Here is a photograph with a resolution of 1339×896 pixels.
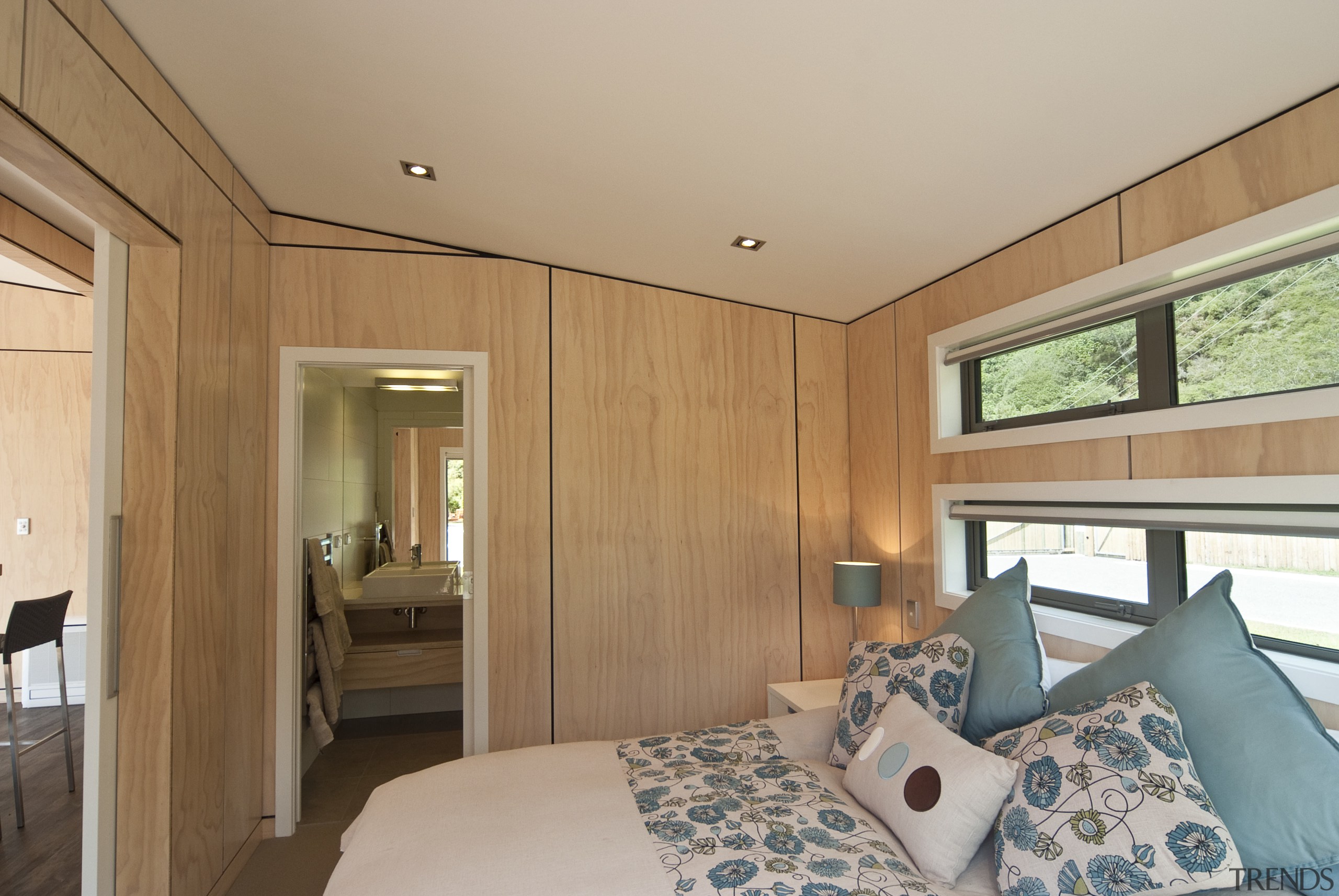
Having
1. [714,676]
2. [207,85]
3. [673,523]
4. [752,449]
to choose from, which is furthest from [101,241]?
[714,676]

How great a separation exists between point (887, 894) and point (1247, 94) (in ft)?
6.51

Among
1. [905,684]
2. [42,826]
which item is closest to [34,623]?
[42,826]

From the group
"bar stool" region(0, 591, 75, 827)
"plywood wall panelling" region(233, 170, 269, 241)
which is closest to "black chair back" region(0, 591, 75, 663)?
"bar stool" region(0, 591, 75, 827)

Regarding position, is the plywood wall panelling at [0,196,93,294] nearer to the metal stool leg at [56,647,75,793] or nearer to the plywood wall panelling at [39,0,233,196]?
the plywood wall panelling at [39,0,233,196]

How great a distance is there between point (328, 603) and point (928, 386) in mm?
3164

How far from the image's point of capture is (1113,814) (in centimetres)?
135

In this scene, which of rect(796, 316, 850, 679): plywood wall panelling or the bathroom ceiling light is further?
the bathroom ceiling light

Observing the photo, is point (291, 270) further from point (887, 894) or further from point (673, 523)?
point (887, 894)

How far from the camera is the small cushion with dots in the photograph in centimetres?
154

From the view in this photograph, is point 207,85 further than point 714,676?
No

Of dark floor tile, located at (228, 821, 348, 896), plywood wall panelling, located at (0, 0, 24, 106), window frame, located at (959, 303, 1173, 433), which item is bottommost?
dark floor tile, located at (228, 821, 348, 896)

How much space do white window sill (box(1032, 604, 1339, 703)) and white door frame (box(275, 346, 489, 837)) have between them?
7.66ft

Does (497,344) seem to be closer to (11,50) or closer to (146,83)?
(146,83)

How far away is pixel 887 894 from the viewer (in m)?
1.40
